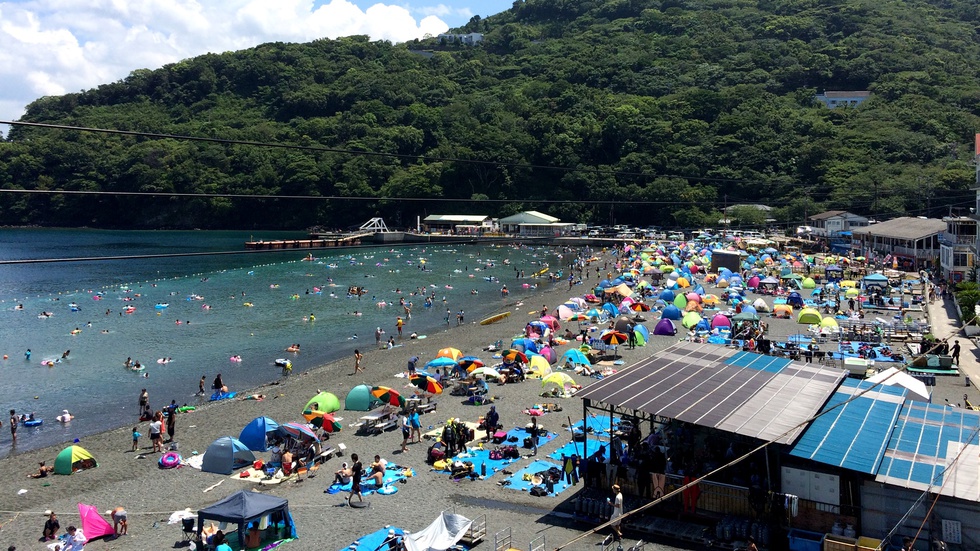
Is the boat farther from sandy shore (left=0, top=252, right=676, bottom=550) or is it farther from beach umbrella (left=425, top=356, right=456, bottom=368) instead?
beach umbrella (left=425, top=356, right=456, bottom=368)

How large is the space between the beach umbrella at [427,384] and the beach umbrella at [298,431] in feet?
17.0

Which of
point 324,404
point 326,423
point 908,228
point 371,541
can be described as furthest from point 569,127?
point 371,541

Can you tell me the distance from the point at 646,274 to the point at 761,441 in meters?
40.7

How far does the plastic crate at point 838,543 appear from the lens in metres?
11.6

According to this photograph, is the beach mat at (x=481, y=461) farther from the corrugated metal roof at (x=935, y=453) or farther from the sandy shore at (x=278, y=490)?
the corrugated metal roof at (x=935, y=453)

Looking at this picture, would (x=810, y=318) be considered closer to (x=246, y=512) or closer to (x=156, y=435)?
(x=156, y=435)

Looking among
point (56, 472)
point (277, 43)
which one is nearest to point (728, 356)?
point (56, 472)

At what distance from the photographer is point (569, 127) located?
113 m

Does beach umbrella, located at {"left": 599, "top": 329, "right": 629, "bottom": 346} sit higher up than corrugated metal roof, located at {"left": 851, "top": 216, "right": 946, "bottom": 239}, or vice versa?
corrugated metal roof, located at {"left": 851, "top": 216, "right": 946, "bottom": 239}

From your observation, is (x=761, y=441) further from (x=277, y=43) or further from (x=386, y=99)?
(x=277, y=43)

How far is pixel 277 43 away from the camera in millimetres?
179000

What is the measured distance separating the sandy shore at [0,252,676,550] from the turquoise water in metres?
3.33

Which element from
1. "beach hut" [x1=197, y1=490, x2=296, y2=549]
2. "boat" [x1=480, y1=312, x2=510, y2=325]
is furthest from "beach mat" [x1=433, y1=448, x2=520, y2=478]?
"boat" [x1=480, y1=312, x2=510, y2=325]

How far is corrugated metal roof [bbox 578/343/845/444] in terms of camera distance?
42.8 feet
